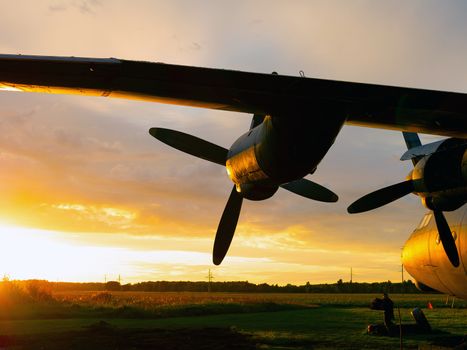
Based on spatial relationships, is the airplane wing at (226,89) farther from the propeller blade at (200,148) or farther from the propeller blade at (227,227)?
the propeller blade at (200,148)

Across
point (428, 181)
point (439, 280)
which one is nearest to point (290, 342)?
point (439, 280)

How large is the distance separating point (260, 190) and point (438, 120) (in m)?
3.76

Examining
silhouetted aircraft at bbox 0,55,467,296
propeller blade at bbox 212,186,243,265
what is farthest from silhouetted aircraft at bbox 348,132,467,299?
propeller blade at bbox 212,186,243,265

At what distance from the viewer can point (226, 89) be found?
6.86m

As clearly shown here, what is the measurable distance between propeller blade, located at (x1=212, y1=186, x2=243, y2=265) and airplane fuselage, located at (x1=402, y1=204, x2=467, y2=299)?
305 inches

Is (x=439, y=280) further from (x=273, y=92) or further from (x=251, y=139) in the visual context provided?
(x=273, y=92)

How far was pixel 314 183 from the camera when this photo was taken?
13.8 metres

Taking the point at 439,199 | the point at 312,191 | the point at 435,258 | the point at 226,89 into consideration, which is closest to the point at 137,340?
the point at 435,258

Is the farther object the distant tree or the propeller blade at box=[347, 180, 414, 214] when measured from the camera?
the distant tree

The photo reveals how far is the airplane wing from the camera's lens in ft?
20.1

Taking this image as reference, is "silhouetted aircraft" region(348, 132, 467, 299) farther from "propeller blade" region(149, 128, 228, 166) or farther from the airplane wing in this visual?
"propeller blade" region(149, 128, 228, 166)

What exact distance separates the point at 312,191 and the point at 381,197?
180 centimetres

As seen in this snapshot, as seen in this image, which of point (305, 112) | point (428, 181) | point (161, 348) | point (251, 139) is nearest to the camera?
point (305, 112)

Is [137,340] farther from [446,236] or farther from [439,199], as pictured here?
[439,199]
